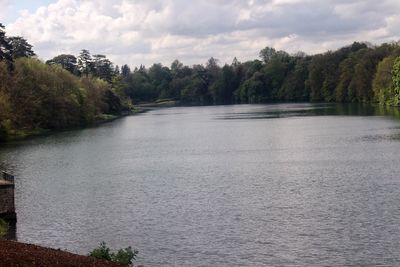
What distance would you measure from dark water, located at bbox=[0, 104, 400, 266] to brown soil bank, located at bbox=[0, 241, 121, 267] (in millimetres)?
5544

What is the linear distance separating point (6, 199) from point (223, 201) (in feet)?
42.8

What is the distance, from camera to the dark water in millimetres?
26453

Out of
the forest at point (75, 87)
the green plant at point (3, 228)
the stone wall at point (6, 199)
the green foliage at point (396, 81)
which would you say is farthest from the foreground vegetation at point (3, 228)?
the green foliage at point (396, 81)

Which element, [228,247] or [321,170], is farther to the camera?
[321,170]

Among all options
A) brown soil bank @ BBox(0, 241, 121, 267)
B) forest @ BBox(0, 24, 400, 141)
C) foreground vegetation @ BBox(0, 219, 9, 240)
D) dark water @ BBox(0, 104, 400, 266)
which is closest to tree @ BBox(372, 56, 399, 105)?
forest @ BBox(0, 24, 400, 141)

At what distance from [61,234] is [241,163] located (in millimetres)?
26201

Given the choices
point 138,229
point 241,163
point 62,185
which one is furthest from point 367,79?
point 138,229

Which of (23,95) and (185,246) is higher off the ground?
(23,95)

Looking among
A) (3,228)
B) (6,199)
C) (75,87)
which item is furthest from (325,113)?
(3,228)

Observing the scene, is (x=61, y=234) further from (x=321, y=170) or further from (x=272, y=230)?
(x=321, y=170)

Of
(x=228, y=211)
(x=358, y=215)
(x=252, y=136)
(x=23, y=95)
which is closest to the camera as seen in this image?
(x=358, y=215)

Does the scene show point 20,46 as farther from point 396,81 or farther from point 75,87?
point 396,81

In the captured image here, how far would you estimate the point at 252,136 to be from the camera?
8031 cm

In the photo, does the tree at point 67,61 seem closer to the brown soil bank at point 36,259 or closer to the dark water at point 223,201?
the dark water at point 223,201
